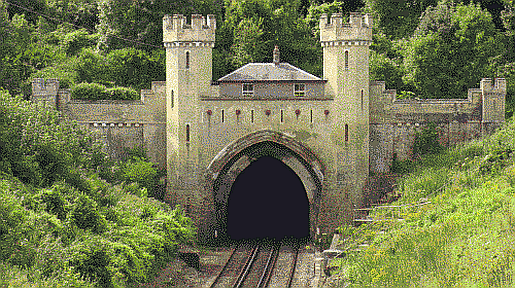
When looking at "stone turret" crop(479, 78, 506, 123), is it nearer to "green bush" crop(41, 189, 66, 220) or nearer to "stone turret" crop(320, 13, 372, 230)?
"stone turret" crop(320, 13, 372, 230)

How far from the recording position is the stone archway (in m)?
50.3

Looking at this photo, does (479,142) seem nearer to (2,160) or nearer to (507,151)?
(507,151)

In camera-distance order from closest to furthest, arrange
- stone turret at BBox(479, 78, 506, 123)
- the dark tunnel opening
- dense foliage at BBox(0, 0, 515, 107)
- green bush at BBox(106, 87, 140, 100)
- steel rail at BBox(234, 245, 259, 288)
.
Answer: steel rail at BBox(234, 245, 259, 288)
stone turret at BBox(479, 78, 506, 123)
green bush at BBox(106, 87, 140, 100)
the dark tunnel opening
dense foliage at BBox(0, 0, 515, 107)

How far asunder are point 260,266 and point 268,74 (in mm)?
10672

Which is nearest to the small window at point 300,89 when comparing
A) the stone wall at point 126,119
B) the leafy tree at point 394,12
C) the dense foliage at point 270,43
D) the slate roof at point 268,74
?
the slate roof at point 268,74

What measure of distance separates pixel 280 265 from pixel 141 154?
10228 millimetres

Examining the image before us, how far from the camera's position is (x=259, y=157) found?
51.8 m

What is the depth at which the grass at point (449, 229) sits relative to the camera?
2925cm

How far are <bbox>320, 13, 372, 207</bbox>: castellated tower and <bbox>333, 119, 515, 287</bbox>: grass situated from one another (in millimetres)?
2744

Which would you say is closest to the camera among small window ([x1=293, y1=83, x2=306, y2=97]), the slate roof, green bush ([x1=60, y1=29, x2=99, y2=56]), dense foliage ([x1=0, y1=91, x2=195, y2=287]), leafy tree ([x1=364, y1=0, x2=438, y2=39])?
dense foliage ([x1=0, y1=91, x2=195, y2=287])

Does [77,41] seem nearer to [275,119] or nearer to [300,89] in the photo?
[275,119]

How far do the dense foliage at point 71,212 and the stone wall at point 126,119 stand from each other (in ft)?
4.54

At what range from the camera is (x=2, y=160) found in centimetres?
4022

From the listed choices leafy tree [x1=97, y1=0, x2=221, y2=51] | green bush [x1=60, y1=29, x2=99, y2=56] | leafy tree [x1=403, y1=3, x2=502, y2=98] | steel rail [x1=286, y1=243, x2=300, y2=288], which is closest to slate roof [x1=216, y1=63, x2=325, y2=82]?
steel rail [x1=286, y1=243, x2=300, y2=288]
